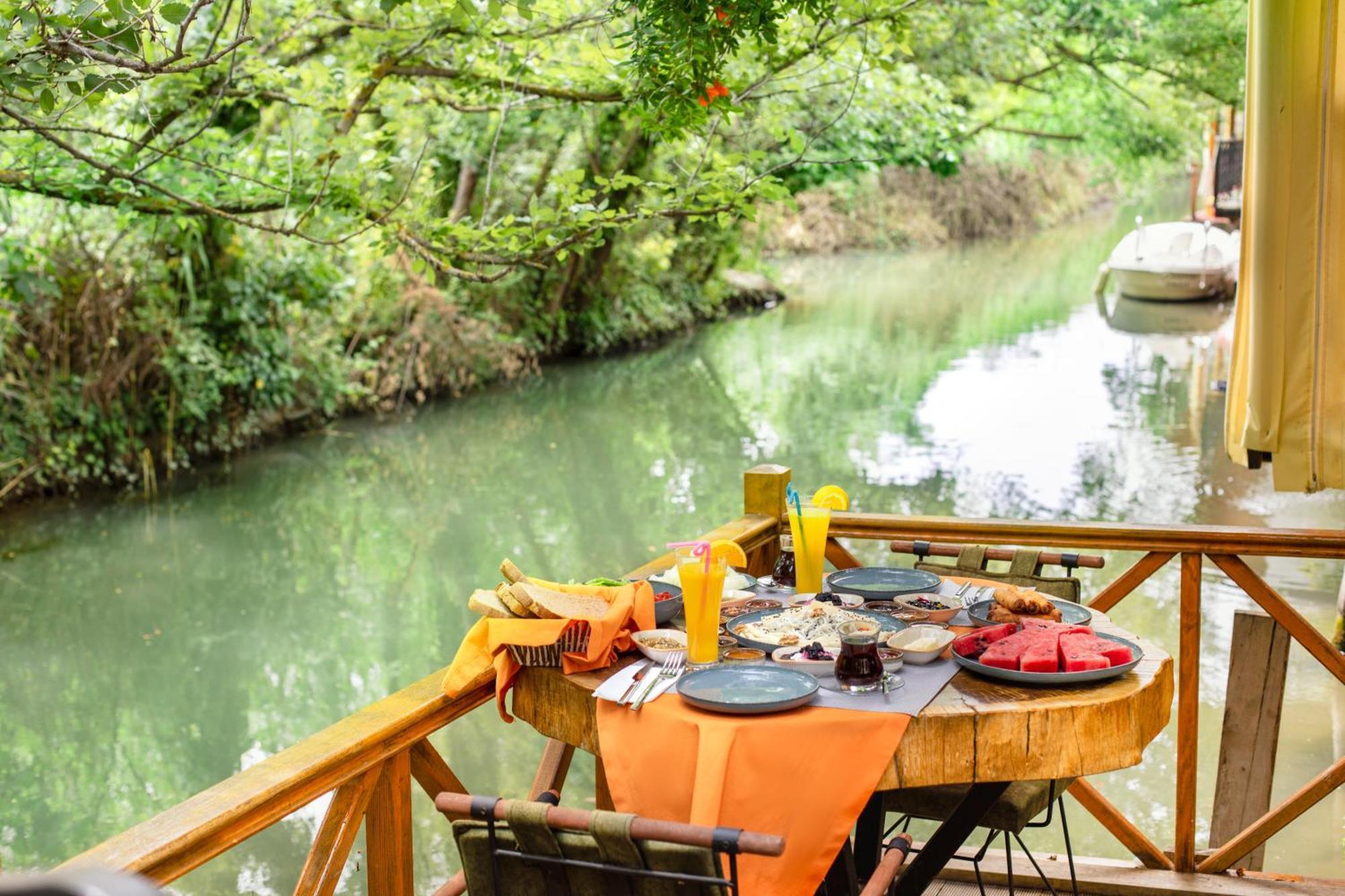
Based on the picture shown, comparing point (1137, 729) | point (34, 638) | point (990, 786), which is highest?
point (1137, 729)

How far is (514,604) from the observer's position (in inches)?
92.4

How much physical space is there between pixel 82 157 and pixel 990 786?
2937mm

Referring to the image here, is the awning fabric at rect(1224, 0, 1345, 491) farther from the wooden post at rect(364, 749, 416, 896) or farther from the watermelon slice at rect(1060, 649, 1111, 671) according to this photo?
the wooden post at rect(364, 749, 416, 896)

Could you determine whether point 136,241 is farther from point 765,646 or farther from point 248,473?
point 765,646

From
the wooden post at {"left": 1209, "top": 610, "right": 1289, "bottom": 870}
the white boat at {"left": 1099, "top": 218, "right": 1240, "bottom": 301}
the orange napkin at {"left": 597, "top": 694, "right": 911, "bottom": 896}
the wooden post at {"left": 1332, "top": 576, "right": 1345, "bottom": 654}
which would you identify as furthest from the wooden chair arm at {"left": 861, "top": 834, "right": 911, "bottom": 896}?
the white boat at {"left": 1099, "top": 218, "right": 1240, "bottom": 301}

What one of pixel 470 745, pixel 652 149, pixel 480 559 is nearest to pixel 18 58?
pixel 470 745

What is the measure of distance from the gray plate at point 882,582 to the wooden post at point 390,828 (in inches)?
40.5

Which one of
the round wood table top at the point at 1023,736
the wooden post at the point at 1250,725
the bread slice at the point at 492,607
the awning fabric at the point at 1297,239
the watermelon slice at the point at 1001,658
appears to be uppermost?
the awning fabric at the point at 1297,239

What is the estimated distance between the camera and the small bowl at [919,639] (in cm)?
229

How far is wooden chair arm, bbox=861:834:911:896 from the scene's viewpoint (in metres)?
1.89

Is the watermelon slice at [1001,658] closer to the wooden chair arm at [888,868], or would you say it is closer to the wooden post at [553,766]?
the wooden chair arm at [888,868]

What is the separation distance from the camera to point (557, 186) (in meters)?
4.28

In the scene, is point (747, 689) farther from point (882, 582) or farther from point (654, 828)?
point (882, 582)

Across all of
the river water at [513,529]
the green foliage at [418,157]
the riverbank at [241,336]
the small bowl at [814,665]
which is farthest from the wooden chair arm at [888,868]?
the riverbank at [241,336]
